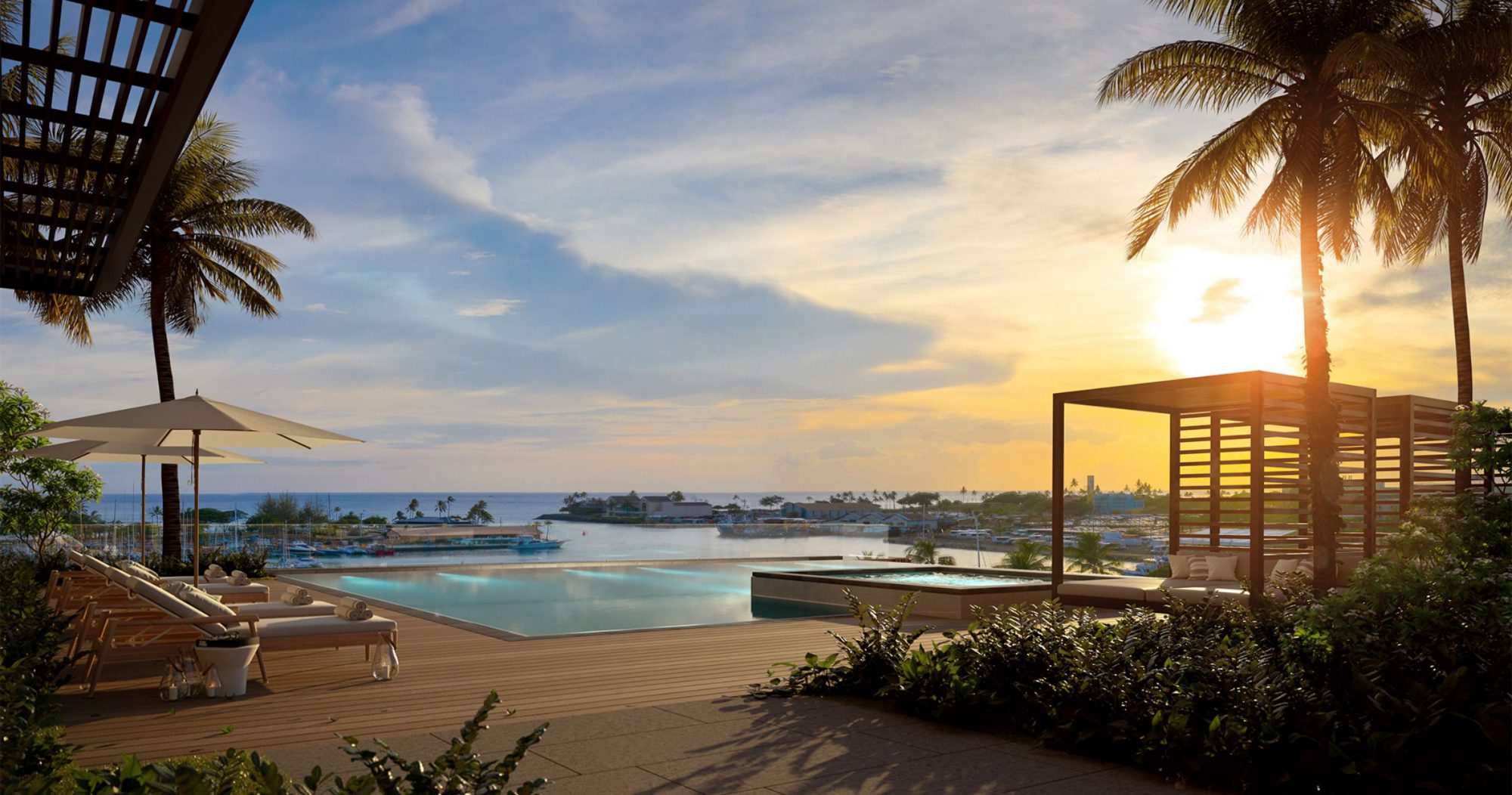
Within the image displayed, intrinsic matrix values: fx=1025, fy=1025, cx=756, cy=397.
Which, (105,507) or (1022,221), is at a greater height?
(1022,221)

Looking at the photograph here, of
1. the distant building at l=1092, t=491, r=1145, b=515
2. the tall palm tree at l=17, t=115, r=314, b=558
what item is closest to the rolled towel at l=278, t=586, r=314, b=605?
the tall palm tree at l=17, t=115, r=314, b=558

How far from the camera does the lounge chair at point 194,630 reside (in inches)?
245

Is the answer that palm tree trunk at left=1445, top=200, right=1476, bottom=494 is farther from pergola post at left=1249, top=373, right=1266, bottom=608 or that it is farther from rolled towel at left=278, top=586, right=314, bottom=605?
rolled towel at left=278, top=586, right=314, bottom=605

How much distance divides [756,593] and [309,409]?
34.8 metres

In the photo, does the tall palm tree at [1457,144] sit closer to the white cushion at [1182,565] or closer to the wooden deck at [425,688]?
the white cushion at [1182,565]

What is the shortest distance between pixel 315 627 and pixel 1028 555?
44.4 ft

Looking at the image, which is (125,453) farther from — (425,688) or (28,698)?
(28,698)

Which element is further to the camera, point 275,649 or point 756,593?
point 756,593

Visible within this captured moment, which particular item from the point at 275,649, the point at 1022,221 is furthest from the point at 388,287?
the point at 275,649

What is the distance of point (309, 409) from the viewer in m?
43.3

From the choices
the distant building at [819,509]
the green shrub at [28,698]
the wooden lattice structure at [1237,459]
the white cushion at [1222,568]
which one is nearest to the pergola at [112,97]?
the green shrub at [28,698]

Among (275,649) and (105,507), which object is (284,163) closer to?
(105,507)

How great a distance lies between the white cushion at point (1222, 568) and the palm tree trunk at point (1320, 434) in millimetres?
1474

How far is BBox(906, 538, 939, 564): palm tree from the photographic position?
67.7 feet
